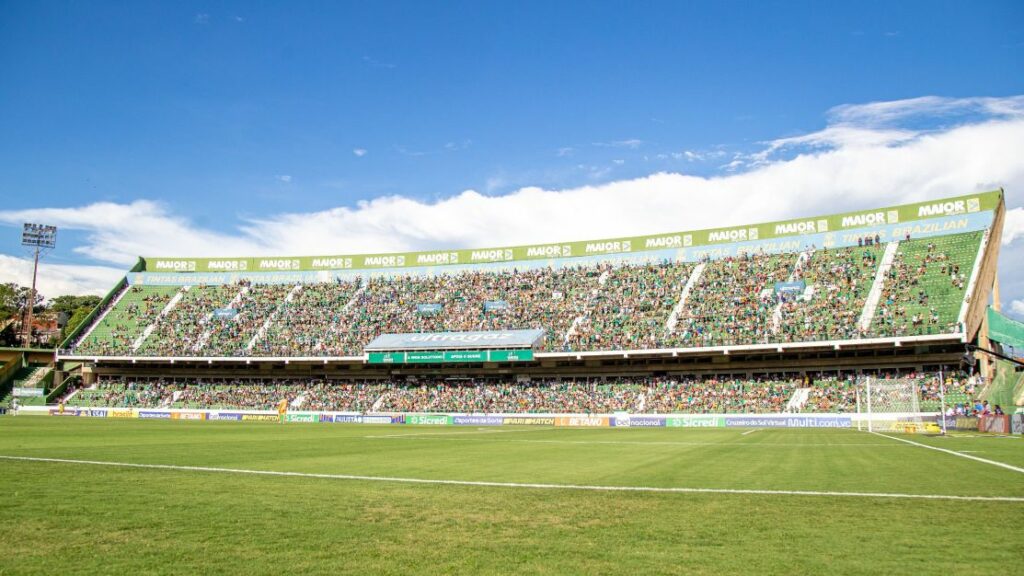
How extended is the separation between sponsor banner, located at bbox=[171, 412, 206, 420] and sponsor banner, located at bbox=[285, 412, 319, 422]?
7387mm

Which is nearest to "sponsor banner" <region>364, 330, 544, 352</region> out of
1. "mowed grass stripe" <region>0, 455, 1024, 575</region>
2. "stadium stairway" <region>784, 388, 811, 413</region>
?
"stadium stairway" <region>784, 388, 811, 413</region>

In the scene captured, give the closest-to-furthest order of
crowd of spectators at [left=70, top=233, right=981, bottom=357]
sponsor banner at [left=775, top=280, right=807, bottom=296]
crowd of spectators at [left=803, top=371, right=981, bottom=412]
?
1. crowd of spectators at [left=803, top=371, right=981, bottom=412]
2. crowd of spectators at [left=70, top=233, right=981, bottom=357]
3. sponsor banner at [left=775, top=280, right=807, bottom=296]

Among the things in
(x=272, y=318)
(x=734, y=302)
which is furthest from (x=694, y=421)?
(x=272, y=318)

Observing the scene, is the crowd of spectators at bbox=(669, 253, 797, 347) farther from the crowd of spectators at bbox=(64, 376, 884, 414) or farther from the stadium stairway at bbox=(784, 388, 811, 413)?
the stadium stairway at bbox=(784, 388, 811, 413)

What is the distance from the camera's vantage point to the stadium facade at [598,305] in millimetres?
47219

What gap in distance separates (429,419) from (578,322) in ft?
→ 50.7

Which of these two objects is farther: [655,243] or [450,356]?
[655,243]

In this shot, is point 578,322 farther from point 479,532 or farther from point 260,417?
point 479,532

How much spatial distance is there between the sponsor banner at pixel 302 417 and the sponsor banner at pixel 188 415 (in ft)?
24.2

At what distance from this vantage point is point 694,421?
148 feet

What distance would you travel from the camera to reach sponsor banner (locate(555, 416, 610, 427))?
47.6 m

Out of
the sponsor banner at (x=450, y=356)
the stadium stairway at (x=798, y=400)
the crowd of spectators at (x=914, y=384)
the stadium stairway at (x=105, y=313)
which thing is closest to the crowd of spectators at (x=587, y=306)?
the stadium stairway at (x=105, y=313)

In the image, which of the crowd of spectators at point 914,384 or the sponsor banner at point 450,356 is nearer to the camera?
the crowd of spectators at point 914,384

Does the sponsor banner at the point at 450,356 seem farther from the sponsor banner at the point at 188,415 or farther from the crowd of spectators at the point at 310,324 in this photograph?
the sponsor banner at the point at 188,415
